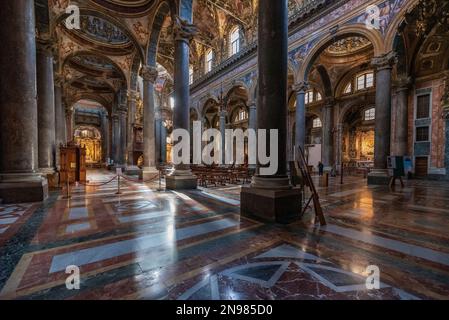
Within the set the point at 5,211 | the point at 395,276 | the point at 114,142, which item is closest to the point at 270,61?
the point at 395,276

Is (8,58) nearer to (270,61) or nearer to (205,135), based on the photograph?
(270,61)

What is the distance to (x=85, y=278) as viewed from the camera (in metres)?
2.11

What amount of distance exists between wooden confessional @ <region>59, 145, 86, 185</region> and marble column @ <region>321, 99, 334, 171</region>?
2002 cm

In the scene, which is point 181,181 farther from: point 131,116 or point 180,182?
point 131,116

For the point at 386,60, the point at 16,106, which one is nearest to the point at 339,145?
the point at 386,60

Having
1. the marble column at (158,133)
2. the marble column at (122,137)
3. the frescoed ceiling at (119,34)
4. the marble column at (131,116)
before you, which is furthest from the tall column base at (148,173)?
the marble column at (158,133)

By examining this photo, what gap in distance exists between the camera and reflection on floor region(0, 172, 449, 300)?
6.36 ft

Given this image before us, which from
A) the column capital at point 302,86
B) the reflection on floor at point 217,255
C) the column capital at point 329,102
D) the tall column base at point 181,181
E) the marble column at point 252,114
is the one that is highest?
the column capital at point 329,102

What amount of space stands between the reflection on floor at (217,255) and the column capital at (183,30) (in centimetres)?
750

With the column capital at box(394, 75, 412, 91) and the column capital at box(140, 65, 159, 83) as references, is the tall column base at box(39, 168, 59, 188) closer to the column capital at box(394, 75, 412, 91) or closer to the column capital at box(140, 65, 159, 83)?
the column capital at box(140, 65, 159, 83)

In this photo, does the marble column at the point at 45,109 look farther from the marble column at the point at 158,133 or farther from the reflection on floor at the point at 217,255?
the marble column at the point at 158,133

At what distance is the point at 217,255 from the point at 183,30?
9045mm

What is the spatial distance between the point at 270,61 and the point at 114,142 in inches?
876

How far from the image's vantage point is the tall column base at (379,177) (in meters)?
10.2
